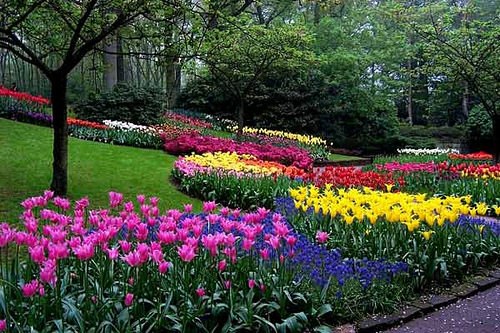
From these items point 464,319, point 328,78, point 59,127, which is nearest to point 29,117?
point 59,127

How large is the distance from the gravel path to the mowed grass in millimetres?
4406

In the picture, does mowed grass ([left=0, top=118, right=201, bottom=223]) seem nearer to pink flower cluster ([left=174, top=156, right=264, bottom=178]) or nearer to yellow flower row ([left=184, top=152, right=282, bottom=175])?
pink flower cluster ([left=174, top=156, right=264, bottom=178])

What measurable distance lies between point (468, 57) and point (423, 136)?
45.9 feet

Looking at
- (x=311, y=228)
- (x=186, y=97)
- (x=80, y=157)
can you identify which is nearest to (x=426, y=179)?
(x=311, y=228)

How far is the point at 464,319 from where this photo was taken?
351 cm

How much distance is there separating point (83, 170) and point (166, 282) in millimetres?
6983

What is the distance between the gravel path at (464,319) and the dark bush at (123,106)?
15792 mm

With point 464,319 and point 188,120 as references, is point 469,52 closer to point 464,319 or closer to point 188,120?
point 188,120

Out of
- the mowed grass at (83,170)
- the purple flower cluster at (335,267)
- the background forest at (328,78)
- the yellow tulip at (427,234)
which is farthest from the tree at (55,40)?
the background forest at (328,78)

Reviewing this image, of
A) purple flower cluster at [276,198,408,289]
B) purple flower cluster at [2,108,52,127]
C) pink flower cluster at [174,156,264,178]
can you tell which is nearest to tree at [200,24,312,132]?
pink flower cluster at [174,156,264,178]

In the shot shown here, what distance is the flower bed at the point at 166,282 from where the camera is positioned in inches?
102

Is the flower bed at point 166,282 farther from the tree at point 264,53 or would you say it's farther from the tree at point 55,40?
the tree at point 264,53

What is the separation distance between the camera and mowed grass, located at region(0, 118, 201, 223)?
729 centimetres

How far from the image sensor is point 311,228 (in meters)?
4.85
